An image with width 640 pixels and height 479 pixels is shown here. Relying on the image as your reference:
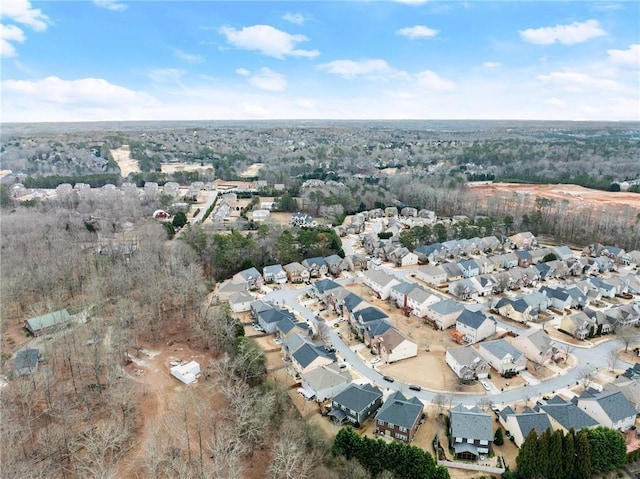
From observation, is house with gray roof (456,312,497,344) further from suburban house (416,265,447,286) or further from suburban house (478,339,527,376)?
suburban house (416,265,447,286)

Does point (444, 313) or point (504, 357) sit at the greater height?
point (444, 313)

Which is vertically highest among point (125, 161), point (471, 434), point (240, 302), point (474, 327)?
point (125, 161)

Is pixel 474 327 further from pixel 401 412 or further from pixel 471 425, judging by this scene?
pixel 401 412

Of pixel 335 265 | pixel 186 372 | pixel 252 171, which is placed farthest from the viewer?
pixel 252 171

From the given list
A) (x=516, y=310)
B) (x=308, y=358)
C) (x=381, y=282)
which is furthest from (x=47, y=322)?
(x=516, y=310)

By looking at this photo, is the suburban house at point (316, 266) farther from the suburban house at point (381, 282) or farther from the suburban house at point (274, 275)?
the suburban house at point (381, 282)

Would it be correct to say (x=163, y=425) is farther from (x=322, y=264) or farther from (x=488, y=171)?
(x=488, y=171)

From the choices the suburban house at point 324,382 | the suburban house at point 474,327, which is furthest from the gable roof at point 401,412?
the suburban house at point 474,327
